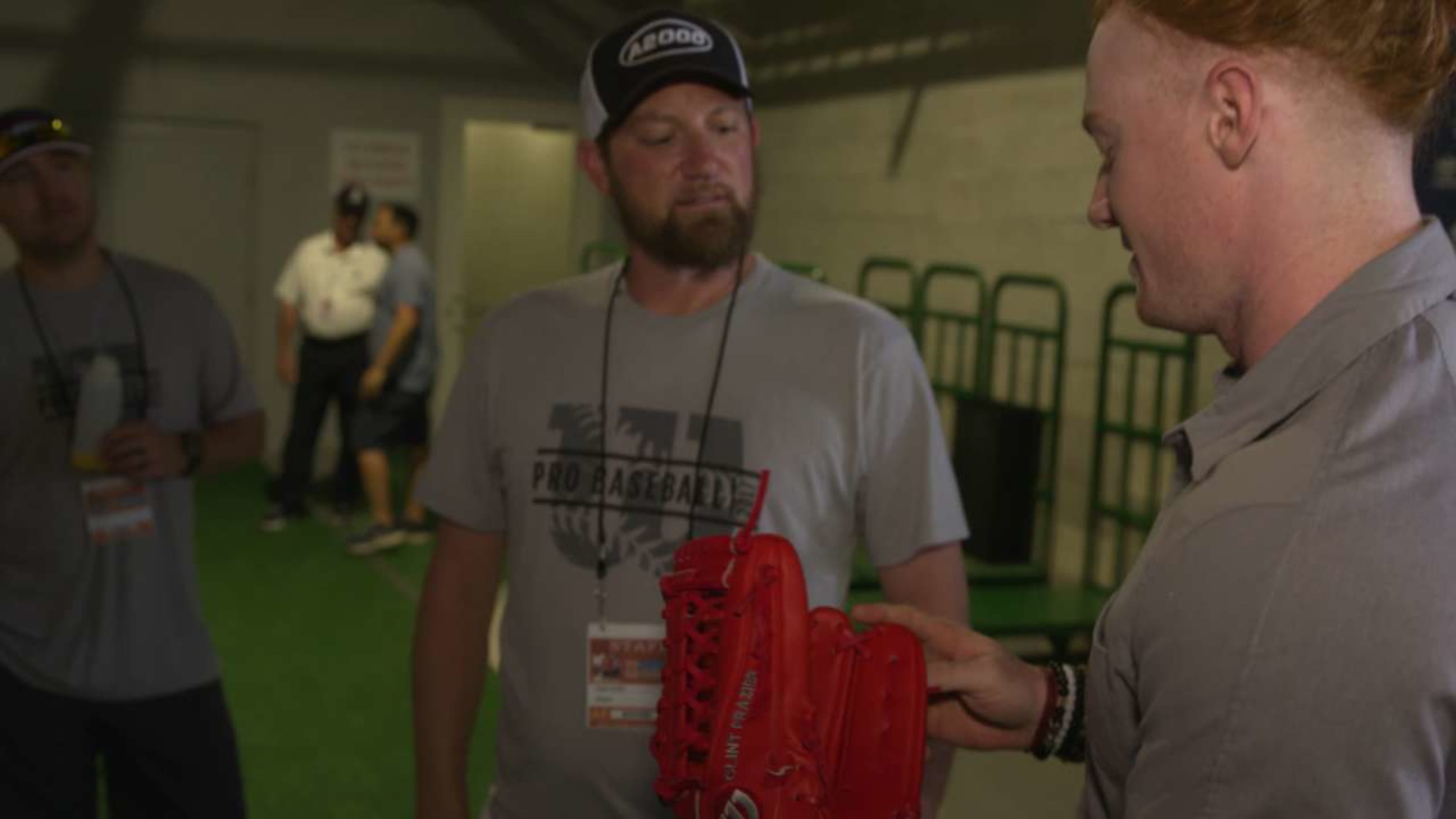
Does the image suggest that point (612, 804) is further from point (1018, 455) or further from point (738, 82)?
point (1018, 455)

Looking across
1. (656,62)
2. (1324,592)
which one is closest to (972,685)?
(1324,592)

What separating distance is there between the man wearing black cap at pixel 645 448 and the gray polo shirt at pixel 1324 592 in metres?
1.01

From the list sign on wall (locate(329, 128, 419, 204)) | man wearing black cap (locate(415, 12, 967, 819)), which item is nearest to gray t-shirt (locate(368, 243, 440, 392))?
sign on wall (locate(329, 128, 419, 204))

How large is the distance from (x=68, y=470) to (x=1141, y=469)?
413 centimetres

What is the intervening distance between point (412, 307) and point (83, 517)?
4.97 m

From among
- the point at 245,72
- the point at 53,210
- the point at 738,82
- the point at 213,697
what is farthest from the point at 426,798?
the point at 245,72

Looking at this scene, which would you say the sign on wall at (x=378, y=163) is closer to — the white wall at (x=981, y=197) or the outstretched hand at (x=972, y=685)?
the white wall at (x=981, y=197)

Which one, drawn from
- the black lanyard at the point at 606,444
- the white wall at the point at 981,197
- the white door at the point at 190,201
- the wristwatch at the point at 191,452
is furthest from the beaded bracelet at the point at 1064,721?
the white door at the point at 190,201

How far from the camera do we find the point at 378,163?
1059 centimetres

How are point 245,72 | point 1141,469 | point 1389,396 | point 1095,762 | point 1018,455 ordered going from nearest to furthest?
point 1389,396, point 1095,762, point 1141,469, point 1018,455, point 245,72

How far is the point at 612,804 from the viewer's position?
1.95 m

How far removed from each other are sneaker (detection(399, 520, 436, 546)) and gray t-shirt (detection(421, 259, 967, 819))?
6.15 meters

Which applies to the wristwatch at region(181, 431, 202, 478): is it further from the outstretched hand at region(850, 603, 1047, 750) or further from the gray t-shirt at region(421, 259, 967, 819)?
the outstretched hand at region(850, 603, 1047, 750)

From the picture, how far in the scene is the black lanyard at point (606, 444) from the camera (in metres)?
1.99
